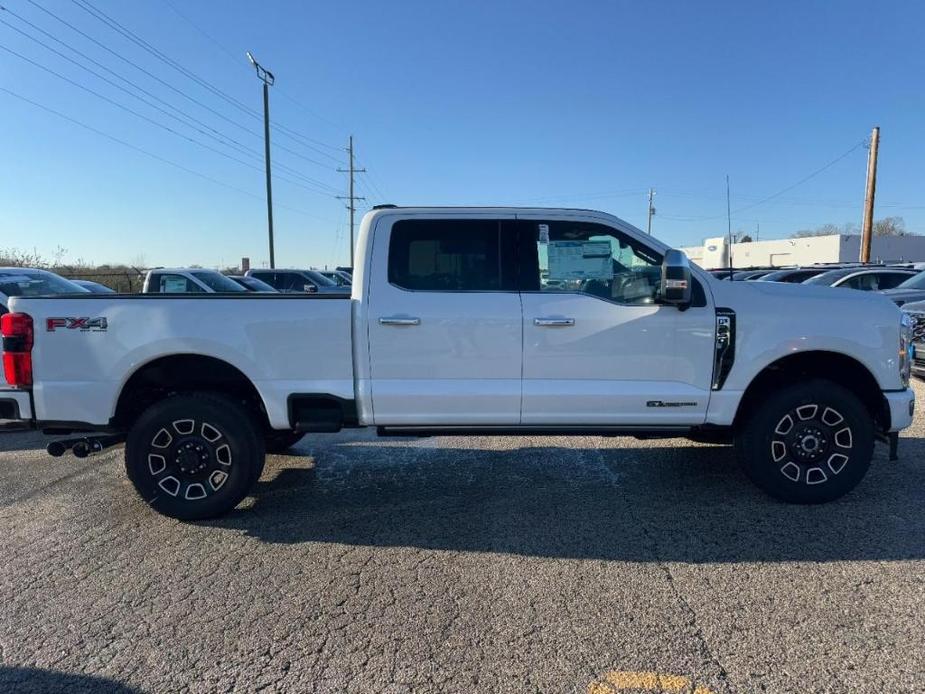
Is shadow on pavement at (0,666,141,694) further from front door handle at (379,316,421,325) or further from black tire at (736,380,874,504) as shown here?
black tire at (736,380,874,504)

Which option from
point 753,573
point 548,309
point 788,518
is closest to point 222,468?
point 548,309

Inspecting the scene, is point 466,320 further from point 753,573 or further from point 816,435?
point 816,435

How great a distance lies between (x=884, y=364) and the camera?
4.19 meters

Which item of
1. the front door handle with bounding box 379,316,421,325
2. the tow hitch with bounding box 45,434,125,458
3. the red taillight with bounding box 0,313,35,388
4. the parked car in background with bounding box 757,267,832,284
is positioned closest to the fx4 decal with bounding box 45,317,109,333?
the red taillight with bounding box 0,313,35,388

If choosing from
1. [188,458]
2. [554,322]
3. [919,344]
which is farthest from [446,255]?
[919,344]

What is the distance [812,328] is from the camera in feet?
13.6

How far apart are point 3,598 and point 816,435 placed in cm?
506

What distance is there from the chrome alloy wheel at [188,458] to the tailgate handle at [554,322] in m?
2.26

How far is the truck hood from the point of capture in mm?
4145

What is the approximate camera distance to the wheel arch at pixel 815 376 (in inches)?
171

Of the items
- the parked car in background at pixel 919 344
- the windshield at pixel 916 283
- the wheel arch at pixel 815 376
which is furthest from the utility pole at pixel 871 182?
the wheel arch at pixel 815 376

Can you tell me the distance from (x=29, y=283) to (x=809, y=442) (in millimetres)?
8671

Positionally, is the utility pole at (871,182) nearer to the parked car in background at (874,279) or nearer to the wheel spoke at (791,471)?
the parked car in background at (874,279)

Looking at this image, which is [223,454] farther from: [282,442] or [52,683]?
[52,683]
